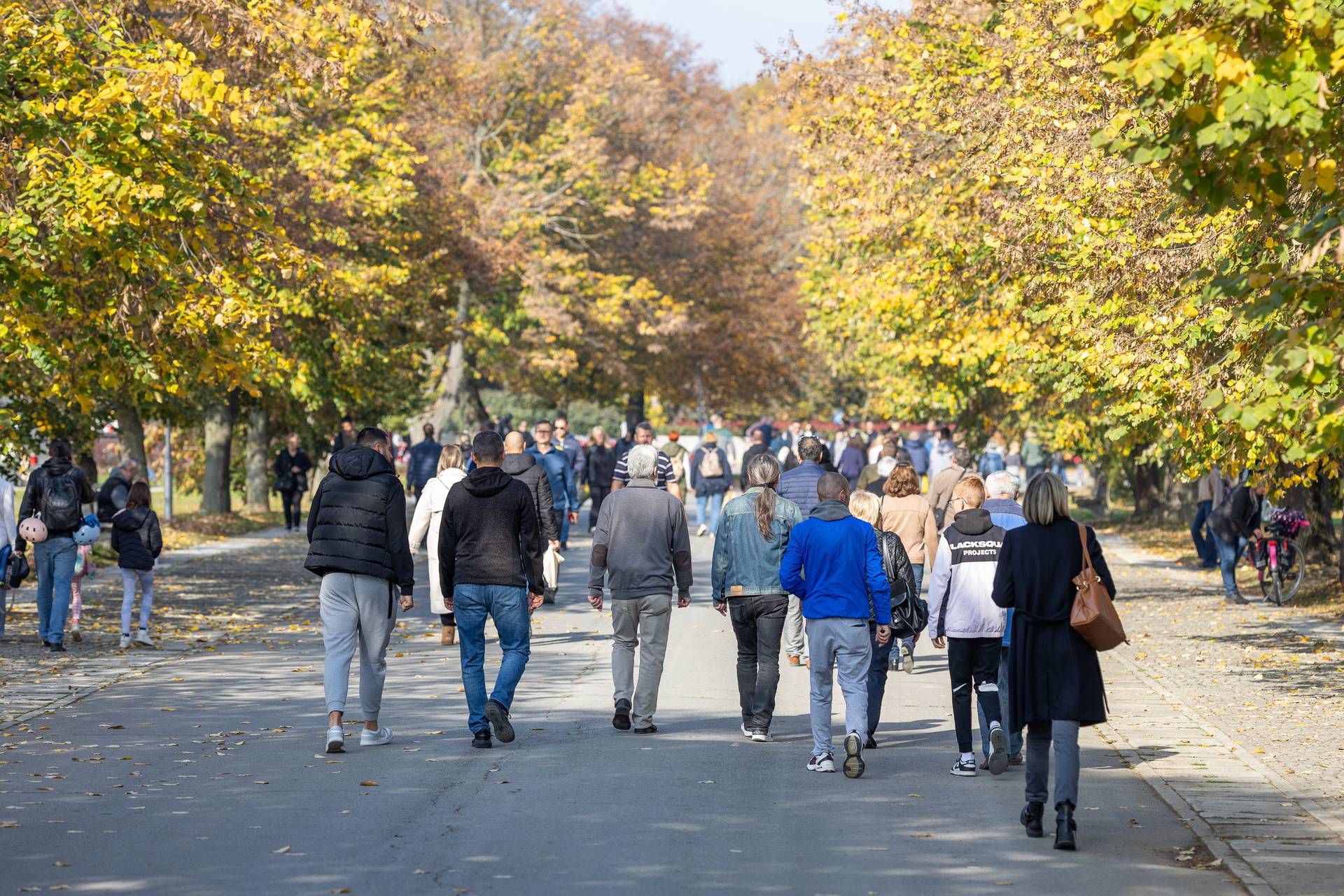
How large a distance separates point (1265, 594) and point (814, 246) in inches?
461

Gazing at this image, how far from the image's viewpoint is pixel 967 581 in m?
9.45

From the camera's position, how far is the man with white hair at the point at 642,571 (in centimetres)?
1049

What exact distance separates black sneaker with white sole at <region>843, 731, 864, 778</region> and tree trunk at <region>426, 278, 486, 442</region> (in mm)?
31097

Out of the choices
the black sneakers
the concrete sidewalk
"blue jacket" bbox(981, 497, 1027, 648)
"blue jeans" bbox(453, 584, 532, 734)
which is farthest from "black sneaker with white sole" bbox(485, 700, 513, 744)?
"blue jacket" bbox(981, 497, 1027, 648)

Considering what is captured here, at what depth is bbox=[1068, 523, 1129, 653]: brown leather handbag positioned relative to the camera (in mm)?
7456

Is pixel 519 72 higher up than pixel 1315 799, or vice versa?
pixel 519 72

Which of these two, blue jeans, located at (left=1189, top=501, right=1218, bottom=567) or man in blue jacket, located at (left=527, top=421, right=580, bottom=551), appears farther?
blue jeans, located at (left=1189, top=501, right=1218, bottom=567)

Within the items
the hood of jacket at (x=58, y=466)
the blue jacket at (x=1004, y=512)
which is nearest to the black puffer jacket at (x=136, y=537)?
the hood of jacket at (x=58, y=466)

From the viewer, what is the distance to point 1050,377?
1900 centimetres

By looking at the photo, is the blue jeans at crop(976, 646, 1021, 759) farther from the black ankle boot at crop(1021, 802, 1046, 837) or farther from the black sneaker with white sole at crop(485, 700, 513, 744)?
the black sneaker with white sole at crop(485, 700, 513, 744)

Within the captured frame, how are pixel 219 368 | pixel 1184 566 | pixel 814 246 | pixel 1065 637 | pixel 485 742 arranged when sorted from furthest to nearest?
1. pixel 814 246
2. pixel 1184 566
3. pixel 219 368
4. pixel 485 742
5. pixel 1065 637

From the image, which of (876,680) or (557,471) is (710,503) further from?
(876,680)

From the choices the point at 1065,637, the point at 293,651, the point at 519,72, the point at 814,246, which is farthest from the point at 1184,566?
the point at 519,72

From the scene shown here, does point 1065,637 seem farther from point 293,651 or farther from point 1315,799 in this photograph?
point 293,651
